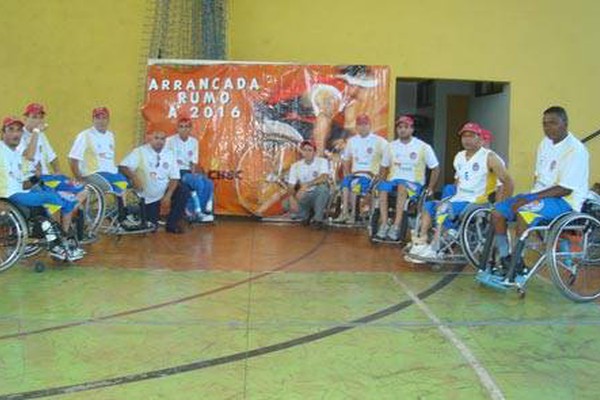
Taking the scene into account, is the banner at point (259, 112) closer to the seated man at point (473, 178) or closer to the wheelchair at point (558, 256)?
the seated man at point (473, 178)

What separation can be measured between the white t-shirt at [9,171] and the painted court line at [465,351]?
3.01 m

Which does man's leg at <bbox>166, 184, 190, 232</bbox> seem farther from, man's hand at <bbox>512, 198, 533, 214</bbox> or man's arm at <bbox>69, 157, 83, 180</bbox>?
man's hand at <bbox>512, 198, 533, 214</bbox>

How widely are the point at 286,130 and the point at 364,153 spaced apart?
3.73 ft

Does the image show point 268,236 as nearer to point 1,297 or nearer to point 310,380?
point 1,297

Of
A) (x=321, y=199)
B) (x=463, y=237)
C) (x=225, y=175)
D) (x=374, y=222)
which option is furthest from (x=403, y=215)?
(x=225, y=175)

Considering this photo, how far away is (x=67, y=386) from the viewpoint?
3.15 meters

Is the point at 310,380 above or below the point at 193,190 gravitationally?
below

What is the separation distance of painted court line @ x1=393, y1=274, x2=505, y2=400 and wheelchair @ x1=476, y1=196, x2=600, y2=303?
1.99 ft

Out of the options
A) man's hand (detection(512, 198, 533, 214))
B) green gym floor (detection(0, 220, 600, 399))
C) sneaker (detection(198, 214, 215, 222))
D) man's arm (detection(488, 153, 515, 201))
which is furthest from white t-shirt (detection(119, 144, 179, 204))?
Answer: man's hand (detection(512, 198, 533, 214))

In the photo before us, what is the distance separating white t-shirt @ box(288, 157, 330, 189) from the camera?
8.39 metres

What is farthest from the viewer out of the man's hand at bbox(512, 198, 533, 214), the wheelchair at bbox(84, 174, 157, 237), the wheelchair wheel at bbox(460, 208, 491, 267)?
the wheelchair at bbox(84, 174, 157, 237)

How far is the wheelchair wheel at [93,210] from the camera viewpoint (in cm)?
641

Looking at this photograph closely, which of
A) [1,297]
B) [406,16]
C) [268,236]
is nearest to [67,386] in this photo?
[1,297]

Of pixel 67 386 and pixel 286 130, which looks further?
pixel 286 130
